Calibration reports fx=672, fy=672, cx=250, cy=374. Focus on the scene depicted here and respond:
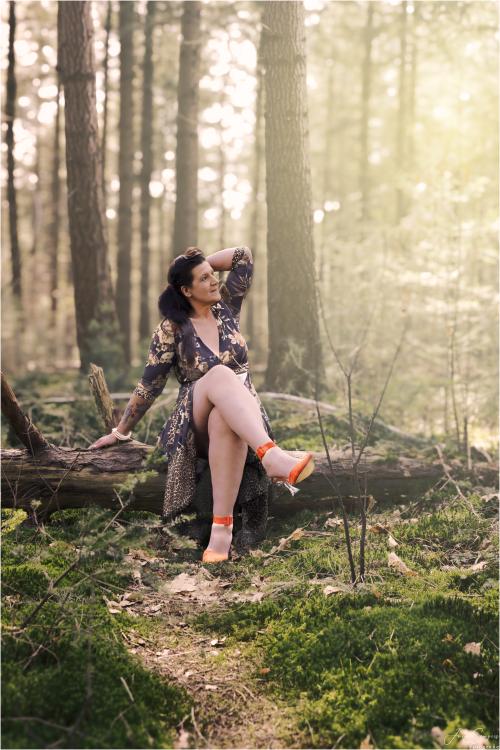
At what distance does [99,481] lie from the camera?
14.5 feet

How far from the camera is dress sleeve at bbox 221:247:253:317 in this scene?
482 cm

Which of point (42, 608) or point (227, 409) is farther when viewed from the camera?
point (227, 409)

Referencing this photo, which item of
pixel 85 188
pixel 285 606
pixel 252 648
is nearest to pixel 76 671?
pixel 252 648

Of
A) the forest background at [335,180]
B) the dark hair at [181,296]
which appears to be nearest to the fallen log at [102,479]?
the dark hair at [181,296]

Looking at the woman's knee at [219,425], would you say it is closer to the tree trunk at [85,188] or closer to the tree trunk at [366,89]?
the tree trunk at [85,188]

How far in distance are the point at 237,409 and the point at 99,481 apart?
1.13 m

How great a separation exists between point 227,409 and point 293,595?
3.69 ft

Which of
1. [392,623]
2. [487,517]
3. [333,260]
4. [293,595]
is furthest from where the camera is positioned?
[333,260]

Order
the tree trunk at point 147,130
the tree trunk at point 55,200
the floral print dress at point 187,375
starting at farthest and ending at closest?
the tree trunk at point 55,200
the tree trunk at point 147,130
the floral print dress at point 187,375

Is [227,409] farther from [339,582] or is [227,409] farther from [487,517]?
[487,517]

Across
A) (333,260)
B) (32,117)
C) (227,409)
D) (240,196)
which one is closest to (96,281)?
(333,260)

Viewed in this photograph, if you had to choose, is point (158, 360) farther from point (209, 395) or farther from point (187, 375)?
point (209, 395)

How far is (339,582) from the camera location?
11.7ft

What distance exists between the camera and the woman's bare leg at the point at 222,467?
13.4 ft
